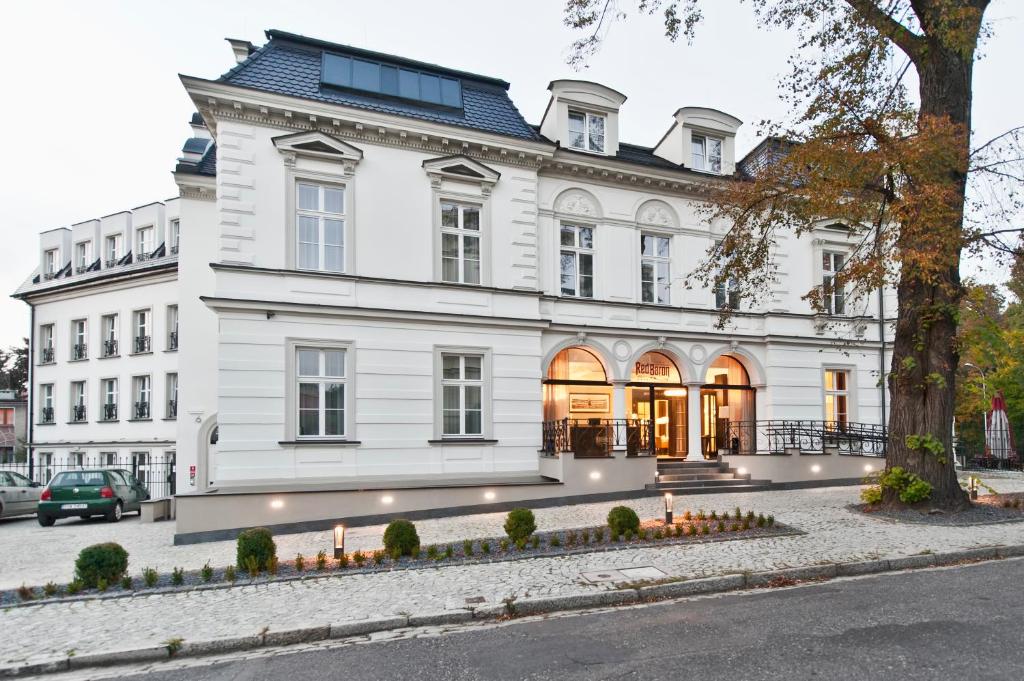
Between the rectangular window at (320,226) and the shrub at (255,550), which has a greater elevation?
the rectangular window at (320,226)

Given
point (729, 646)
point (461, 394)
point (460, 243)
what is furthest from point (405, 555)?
point (460, 243)

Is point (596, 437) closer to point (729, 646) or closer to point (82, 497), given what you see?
point (729, 646)

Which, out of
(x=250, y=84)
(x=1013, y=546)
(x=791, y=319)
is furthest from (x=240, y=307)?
(x=791, y=319)

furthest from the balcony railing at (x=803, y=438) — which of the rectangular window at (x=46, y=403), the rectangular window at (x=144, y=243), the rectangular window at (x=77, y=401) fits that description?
the rectangular window at (x=46, y=403)

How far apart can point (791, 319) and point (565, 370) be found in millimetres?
7382

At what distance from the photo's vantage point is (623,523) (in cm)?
973

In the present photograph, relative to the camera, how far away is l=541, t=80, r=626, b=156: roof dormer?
54.7 feet

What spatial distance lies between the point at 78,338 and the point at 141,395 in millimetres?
5101

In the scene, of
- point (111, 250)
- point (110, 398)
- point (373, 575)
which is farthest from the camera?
point (111, 250)

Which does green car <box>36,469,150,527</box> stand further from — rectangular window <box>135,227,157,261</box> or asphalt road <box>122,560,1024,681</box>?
rectangular window <box>135,227,157,261</box>

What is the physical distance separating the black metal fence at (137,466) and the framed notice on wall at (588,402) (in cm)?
1473

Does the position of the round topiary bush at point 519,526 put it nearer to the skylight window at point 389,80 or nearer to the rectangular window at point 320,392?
the rectangular window at point 320,392

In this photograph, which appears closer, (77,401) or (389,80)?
(389,80)

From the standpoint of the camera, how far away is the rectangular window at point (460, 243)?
1502 cm
